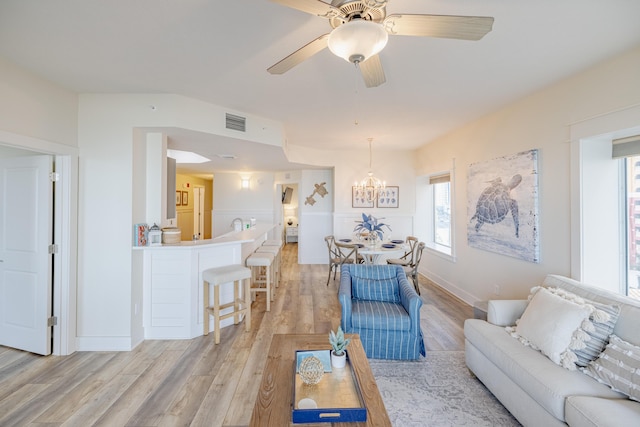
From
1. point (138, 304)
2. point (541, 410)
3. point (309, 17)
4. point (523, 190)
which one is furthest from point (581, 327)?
point (138, 304)

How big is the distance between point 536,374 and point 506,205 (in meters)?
2.17

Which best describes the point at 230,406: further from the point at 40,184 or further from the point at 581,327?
the point at 40,184

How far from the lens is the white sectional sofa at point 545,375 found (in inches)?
A: 55.2

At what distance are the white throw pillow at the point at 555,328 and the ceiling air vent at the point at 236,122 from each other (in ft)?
11.5

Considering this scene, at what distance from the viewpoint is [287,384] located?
5.13 feet

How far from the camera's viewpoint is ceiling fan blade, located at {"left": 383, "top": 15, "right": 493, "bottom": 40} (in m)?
1.26

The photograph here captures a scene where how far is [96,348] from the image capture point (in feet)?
9.32

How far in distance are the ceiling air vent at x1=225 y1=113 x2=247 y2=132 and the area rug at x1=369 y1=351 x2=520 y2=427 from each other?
10.0ft

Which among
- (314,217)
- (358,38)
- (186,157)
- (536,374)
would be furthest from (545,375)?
A: (186,157)

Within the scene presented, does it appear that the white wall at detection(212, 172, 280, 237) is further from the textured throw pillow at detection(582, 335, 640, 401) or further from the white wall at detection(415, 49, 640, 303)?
the textured throw pillow at detection(582, 335, 640, 401)

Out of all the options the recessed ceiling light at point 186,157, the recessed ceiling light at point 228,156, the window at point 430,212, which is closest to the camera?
the recessed ceiling light at point 228,156

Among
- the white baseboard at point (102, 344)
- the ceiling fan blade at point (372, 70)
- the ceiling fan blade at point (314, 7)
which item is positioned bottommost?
the white baseboard at point (102, 344)

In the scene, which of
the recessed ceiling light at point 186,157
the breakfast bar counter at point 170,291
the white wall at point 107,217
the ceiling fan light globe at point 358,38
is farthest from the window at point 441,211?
the white wall at point 107,217

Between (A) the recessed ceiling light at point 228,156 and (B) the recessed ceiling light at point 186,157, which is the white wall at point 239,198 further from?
(A) the recessed ceiling light at point 228,156
